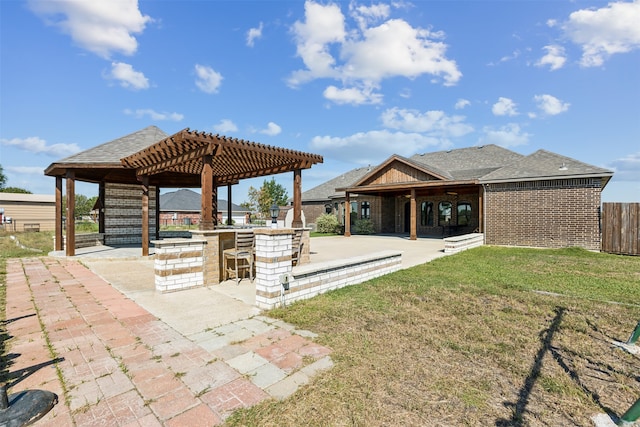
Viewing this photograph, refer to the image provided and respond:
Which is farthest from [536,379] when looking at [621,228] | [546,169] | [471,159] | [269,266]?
[471,159]

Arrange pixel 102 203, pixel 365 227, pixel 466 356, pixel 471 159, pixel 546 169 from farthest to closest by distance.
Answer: pixel 365 227, pixel 471 159, pixel 102 203, pixel 546 169, pixel 466 356

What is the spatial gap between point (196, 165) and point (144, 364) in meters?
8.52

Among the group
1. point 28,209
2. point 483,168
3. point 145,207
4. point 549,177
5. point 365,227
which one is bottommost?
point 365,227

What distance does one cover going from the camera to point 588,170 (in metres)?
11.6

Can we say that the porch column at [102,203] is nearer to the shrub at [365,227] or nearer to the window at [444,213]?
the shrub at [365,227]

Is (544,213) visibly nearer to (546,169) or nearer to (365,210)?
(546,169)

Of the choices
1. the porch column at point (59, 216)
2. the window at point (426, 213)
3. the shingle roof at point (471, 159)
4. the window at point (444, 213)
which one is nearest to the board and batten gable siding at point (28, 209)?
the porch column at point (59, 216)

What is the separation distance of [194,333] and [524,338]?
403cm

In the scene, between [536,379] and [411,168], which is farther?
[411,168]

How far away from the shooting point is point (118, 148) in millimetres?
10414

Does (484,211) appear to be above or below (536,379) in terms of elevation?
above

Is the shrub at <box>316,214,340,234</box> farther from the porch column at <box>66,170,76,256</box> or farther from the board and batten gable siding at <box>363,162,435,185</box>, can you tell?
the porch column at <box>66,170,76,256</box>

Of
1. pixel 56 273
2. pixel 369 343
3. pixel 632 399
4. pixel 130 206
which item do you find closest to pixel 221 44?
pixel 130 206

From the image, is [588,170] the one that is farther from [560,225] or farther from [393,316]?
[393,316]
